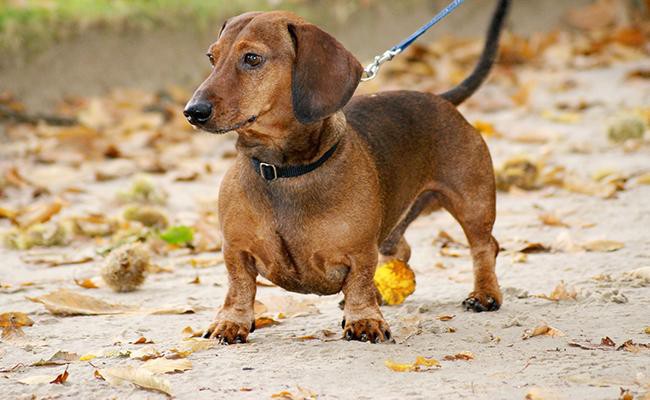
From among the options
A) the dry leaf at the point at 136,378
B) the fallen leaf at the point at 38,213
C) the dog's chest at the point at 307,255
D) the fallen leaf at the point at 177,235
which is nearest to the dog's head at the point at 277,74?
the dog's chest at the point at 307,255

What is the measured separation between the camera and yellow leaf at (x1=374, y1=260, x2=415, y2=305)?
12.5 ft

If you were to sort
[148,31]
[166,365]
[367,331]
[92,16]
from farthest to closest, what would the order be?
[148,31] → [92,16] → [367,331] → [166,365]

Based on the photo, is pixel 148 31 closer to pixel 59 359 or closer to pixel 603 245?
pixel 603 245

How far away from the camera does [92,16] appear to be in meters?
8.66

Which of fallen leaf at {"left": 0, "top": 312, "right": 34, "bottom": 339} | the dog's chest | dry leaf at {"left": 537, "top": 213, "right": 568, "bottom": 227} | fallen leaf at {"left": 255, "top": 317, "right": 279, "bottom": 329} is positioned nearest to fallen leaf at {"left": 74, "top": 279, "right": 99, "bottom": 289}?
fallen leaf at {"left": 0, "top": 312, "right": 34, "bottom": 339}

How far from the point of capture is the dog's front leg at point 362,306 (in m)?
3.27

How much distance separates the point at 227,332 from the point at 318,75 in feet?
2.84

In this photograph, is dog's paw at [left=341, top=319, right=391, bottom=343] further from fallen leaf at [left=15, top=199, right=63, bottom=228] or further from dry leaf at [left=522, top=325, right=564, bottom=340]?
fallen leaf at [left=15, top=199, right=63, bottom=228]

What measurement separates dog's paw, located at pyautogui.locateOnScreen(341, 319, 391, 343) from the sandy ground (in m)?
0.06

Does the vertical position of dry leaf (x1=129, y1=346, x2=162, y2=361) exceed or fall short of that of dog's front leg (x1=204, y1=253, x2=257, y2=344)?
it falls short

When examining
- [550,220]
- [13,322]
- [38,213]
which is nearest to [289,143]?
[13,322]

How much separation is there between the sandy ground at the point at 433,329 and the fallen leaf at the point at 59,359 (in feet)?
0.08

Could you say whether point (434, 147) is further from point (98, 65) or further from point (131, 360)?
point (98, 65)

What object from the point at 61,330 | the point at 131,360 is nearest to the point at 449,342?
the point at 131,360
